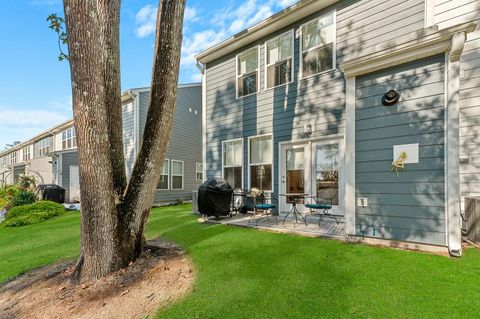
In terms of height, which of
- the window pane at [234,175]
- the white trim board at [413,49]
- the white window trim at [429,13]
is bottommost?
the window pane at [234,175]

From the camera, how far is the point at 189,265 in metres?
3.72

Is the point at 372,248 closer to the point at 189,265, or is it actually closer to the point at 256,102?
the point at 189,265

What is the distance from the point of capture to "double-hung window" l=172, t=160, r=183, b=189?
42.5ft

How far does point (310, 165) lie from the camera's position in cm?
651

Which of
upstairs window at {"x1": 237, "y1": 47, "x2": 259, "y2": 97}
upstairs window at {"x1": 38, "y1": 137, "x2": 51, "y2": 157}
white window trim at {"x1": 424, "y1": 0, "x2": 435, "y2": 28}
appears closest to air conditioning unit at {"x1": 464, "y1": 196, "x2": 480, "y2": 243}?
white window trim at {"x1": 424, "y1": 0, "x2": 435, "y2": 28}

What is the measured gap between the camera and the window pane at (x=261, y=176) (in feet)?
24.0

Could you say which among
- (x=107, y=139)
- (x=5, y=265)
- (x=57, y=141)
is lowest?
(x=5, y=265)

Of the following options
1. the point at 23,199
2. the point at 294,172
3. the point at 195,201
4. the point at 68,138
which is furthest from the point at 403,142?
the point at 68,138

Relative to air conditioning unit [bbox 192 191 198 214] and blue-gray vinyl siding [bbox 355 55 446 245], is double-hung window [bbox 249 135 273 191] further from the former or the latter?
blue-gray vinyl siding [bbox 355 55 446 245]

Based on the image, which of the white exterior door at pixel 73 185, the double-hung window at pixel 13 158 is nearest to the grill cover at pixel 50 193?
the white exterior door at pixel 73 185

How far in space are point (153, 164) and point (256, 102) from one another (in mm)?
4878

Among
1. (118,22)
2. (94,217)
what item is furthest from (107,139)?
(118,22)

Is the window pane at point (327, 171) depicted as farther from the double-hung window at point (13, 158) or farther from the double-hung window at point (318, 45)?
the double-hung window at point (13, 158)

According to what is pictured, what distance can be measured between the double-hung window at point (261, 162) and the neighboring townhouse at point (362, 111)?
0.11 feet
